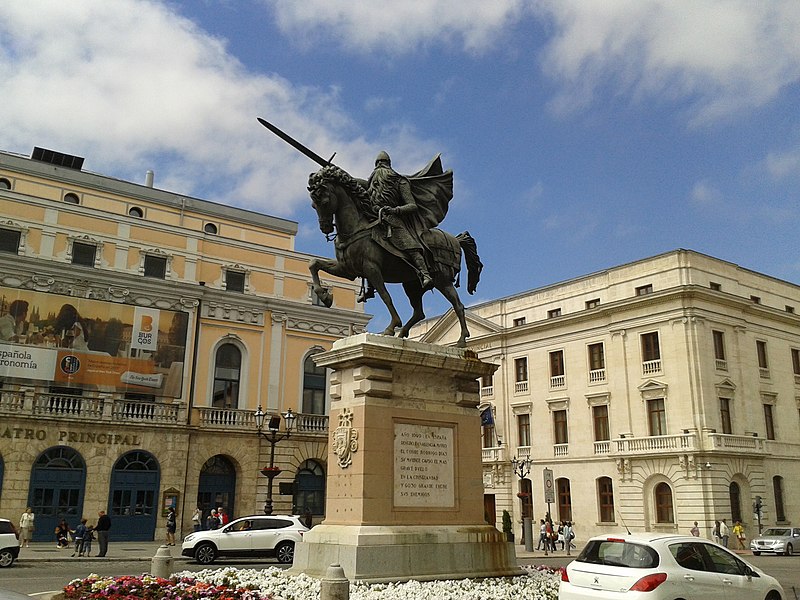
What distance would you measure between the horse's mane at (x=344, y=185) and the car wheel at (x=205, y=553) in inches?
584

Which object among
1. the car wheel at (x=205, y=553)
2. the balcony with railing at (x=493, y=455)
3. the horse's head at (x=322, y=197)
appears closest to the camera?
the horse's head at (x=322, y=197)

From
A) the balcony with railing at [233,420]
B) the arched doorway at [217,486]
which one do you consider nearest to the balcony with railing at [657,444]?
the balcony with railing at [233,420]

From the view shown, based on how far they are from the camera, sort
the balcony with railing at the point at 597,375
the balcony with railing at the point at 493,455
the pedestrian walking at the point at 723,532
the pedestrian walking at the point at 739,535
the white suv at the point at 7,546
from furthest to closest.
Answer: the balcony with railing at the point at 493,455 < the balcony with railing at the point at 597,375 < the pedestrian walking at the point at 739,535 < the pedestrian walking at the point at 723,532 < the white suv at the point at 7,546

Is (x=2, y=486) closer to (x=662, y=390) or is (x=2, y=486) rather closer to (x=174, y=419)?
(x=174, y=419)

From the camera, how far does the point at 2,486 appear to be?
31.1 meters

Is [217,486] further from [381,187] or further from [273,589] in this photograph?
[273,589]

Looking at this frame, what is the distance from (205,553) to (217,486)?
47.8 ft

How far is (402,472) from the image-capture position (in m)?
11.1

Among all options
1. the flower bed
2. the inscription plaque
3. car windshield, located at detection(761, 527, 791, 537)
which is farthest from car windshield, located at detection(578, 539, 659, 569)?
car windshield, located at detection(761, 527, 791, 537)

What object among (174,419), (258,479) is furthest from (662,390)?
(174,419)

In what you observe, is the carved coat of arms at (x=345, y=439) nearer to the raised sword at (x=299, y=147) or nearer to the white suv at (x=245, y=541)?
the raised sword at (x=299, y=147)

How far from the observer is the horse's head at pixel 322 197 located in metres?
12.1

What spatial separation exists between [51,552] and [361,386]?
21.3 meters

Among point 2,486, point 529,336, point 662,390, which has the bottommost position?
point 2,486
